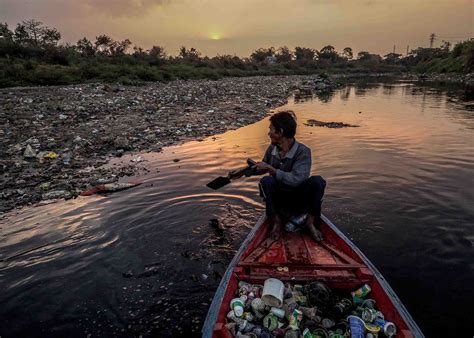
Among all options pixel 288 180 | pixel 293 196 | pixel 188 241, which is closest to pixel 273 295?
pixel 288 180

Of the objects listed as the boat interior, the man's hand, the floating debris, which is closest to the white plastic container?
the boat interior

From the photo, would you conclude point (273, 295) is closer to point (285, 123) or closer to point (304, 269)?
point (304, 269)

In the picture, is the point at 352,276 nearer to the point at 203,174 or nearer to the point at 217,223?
the point at 217,223

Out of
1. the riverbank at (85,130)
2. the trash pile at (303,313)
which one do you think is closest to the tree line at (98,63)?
the riverbank at (85,130)

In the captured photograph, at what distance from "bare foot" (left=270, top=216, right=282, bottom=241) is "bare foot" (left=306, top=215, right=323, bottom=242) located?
1.25ft

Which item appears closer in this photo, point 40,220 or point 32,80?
point 40,220

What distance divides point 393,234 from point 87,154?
7.78 metres

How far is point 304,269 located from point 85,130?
9767 millimetres

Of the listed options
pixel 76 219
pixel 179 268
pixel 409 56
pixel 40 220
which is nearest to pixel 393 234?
pixel 179 268

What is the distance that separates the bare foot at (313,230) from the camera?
168 inches

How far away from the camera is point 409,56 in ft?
355

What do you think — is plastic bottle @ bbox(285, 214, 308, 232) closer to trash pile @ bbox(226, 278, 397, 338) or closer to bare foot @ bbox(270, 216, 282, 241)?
bare foot @ bbox(270, 216, 282, 241)

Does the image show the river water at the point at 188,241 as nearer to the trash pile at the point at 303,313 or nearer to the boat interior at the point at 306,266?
the boat interior at the point at 306,266

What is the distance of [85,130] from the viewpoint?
11039 millimetres
